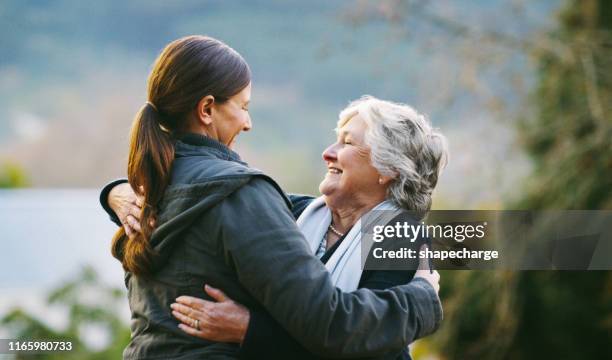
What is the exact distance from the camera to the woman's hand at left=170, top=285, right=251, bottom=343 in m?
1.82

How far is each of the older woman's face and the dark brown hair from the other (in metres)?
0.43

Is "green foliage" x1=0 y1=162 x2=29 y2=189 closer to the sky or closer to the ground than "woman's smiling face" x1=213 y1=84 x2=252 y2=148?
closer to the sky

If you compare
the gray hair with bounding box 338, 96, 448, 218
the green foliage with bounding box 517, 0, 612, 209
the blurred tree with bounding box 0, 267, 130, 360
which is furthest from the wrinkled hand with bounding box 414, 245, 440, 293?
the blurred tree with bounding box 0, 267, 130, 360

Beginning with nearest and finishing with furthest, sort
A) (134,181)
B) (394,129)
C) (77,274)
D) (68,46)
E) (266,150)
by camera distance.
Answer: (134,181), (394,129), (77,274), (266,150), (68,46)

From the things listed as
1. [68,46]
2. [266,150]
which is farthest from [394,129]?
[68,46]

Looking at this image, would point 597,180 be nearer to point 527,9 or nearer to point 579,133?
point 579,133

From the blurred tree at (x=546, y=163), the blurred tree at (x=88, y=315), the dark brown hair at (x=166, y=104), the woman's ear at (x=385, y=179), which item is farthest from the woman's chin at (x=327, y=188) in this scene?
the blurred tree at (x=88, y=315)

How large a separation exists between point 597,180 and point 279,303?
13.2ft

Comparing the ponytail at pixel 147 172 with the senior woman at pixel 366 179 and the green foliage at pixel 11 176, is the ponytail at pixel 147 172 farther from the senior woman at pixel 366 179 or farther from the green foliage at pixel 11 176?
the green foliage at pixel 11 176

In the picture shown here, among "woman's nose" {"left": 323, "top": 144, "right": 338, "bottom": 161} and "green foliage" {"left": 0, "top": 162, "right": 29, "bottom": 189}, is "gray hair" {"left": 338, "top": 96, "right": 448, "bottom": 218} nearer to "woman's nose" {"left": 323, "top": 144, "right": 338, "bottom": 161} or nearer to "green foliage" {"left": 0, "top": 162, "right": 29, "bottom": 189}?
"woman's nose" {"left": 323, "top": 144, "right": 338, "bottom": 161}

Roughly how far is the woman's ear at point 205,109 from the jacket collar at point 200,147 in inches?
1.6

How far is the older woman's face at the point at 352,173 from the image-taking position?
225 cm

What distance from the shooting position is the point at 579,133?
5.46m

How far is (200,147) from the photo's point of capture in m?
1.97
